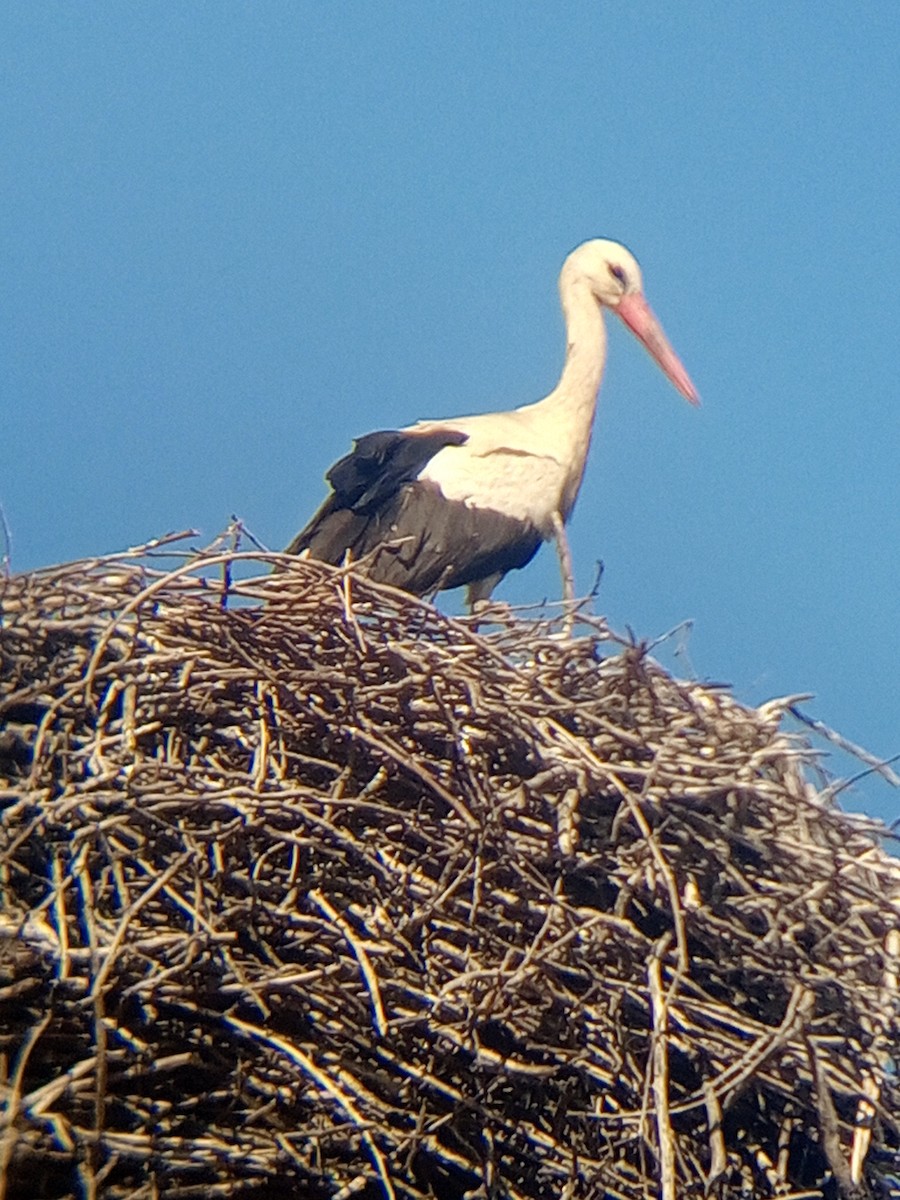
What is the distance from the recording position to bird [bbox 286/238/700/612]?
366 cm

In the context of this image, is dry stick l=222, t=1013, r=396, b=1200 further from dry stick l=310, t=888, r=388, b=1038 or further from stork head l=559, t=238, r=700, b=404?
stork head l=559, t=238, r=700, b=404

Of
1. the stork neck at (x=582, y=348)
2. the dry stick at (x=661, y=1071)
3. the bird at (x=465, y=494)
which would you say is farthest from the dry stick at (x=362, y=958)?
the stork neck at (x=582, y=348)

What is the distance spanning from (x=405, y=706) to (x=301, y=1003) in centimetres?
44

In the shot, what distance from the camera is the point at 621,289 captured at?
456 cm

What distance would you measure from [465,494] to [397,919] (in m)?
1.78

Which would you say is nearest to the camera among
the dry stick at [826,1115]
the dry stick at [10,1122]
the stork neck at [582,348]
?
the dry stick at [10,1122]

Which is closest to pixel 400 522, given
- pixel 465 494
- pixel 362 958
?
pixel 465 494

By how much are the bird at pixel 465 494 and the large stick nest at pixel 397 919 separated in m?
1.11

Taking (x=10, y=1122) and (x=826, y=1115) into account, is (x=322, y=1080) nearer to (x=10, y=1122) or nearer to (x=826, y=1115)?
(x=10, y=1122)

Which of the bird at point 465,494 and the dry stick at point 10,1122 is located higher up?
Result: the bird at point 465,494

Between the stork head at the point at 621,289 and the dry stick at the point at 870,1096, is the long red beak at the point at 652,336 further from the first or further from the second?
the dry stick at the point at 870,1096

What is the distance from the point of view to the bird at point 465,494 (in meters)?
3.66

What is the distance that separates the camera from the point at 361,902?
212 cm

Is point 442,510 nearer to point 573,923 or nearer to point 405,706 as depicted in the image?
point 405,706
